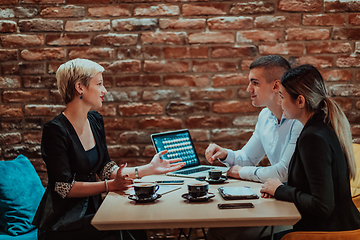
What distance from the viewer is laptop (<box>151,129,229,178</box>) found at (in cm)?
204

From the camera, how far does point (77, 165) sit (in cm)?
177

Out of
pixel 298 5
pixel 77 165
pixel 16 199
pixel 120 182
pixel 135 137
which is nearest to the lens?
pixel 120 182

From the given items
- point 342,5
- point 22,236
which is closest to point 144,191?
point 22,236

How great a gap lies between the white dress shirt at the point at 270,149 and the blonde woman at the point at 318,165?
0.29 meters

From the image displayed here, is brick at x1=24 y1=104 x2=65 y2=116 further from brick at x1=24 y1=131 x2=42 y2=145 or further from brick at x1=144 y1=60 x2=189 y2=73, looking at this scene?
brick at x1=144 y1=60 x2=189 y2=73

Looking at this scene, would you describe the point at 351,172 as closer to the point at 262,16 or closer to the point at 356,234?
the point at 356,234

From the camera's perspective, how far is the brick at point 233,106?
8.41 ft

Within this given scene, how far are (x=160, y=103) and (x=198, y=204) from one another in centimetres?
129

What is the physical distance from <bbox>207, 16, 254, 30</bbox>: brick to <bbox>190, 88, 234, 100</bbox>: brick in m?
0.47

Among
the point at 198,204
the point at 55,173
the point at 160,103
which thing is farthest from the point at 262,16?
the point at 55,173

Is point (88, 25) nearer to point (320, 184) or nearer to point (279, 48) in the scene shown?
point (279, 48)

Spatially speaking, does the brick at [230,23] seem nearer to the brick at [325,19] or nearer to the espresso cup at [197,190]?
the brick at [325,19]

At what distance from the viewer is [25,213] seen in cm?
192

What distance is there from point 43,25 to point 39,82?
0.44 m
